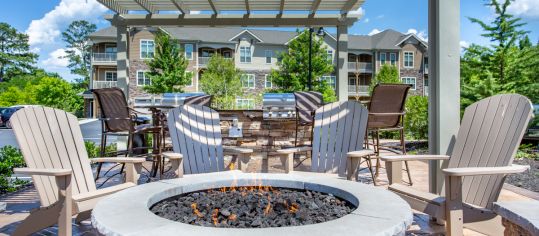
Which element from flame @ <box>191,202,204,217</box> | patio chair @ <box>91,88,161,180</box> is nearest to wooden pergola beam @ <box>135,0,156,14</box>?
patio chair @ <box>91,88,161,180</box>

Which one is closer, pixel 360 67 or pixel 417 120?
pixel 417 120

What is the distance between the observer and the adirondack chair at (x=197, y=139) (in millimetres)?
3555

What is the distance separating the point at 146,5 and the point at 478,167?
19.9 feet

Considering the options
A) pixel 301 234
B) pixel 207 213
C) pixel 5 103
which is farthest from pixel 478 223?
pixel 5 103

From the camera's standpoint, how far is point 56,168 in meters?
2.45

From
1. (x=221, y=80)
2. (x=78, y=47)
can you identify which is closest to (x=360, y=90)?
(x=221, y=80)

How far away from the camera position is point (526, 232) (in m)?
1.65

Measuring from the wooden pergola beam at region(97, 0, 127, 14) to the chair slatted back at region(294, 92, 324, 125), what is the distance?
3478 millimetres

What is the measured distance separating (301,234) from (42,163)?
1.83 meters

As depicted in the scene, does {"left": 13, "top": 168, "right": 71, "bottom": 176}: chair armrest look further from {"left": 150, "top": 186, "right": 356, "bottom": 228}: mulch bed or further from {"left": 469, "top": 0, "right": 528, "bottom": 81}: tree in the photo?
{"left": 469, "top": 0, "right": 528, "bottom": 81}: tree

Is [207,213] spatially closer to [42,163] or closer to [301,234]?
[301,234]

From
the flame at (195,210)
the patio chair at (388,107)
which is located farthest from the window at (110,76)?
the flame at (195,210)

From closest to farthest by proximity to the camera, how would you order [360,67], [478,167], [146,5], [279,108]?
1. [478,167]
2. [279,108]
3. [146,5]
4. [360,67]

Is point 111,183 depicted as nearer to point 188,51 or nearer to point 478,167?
point 478,167
